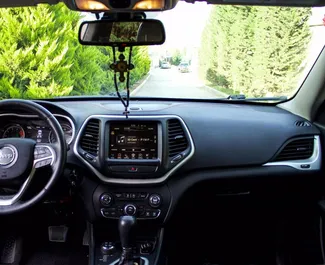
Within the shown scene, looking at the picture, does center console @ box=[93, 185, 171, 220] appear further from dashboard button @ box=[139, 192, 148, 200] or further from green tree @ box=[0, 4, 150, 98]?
green tree @ box=[0, 4, 150, 98]

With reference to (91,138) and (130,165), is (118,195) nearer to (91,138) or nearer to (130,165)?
(130,165)

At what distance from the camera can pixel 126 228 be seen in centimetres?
288

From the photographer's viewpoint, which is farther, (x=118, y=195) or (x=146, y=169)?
(x=118, y=195)

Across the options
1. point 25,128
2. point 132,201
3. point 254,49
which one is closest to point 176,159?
point 132,201

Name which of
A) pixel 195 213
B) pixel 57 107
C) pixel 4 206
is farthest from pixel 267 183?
pixel 4 206

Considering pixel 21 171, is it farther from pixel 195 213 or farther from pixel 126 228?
pixel 195 213

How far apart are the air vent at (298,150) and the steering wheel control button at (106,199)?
125 cm

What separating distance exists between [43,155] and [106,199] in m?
0.72

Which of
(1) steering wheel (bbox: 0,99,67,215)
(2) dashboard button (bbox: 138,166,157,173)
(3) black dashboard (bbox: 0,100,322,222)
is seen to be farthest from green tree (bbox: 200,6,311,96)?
(1) steering wheel (bbox: 0,99,67,215)

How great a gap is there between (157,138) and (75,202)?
79 centimetres

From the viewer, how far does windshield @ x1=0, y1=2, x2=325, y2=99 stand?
12.2ft

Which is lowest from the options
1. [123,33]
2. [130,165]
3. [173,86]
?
[130,165]

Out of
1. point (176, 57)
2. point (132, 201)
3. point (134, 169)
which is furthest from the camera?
point (176, 57)

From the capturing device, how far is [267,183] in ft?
10.8
